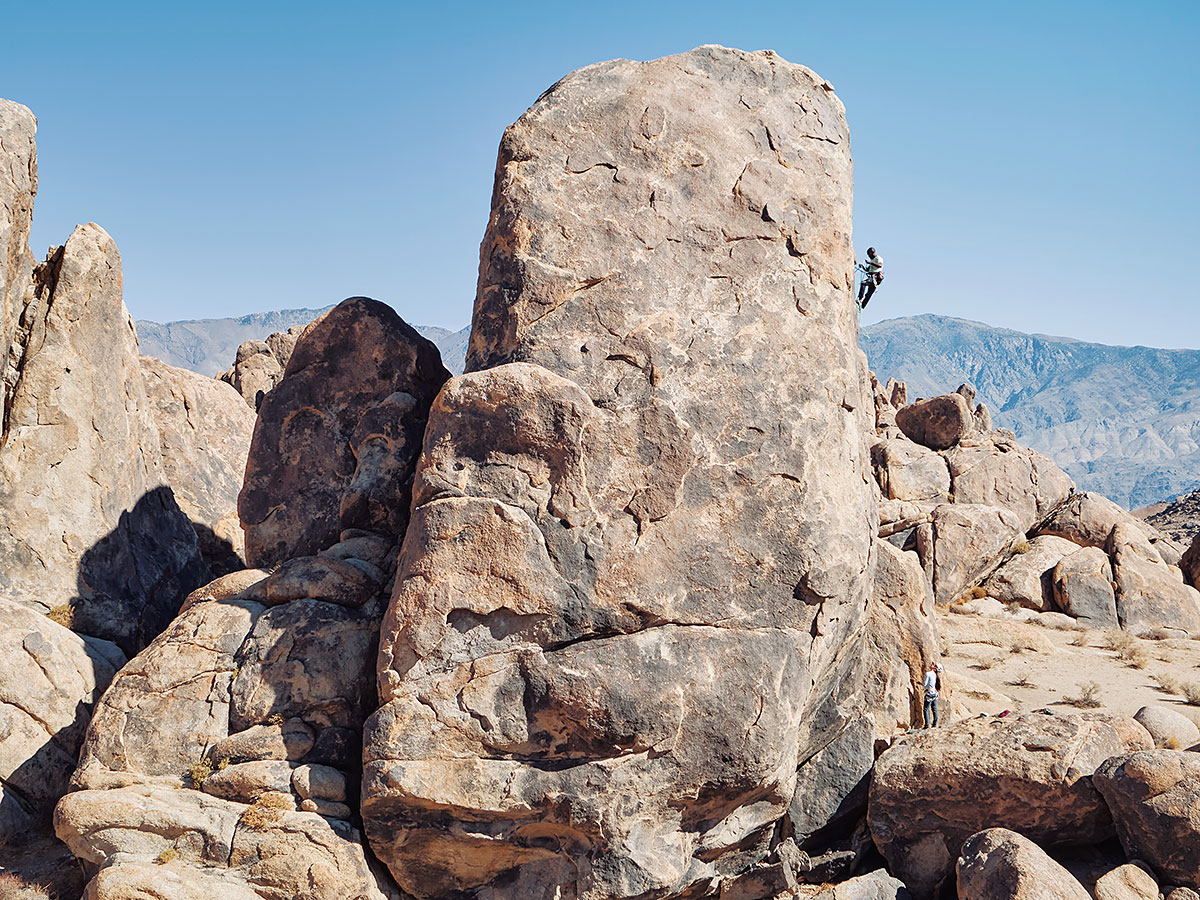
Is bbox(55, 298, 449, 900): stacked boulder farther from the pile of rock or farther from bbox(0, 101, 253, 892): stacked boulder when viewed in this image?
the pile of rock

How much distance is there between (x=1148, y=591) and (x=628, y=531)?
20.1 meters

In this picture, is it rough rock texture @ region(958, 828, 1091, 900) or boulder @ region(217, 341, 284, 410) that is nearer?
rough rock texture @ region(958, 828, 1091, 900)

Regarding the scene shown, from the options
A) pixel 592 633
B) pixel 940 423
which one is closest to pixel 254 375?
pixel 940 423

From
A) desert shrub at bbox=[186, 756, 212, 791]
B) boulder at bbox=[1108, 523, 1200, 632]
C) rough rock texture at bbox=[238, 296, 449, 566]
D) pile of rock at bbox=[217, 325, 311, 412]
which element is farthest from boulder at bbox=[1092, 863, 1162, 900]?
pile of rock at bbox=[217, 325, 311, 412]

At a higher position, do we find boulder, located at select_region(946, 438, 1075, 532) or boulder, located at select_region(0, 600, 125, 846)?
boulder, located at select_region(946, 438, 1075, 532)

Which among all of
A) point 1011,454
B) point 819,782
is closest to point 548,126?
point 819,782

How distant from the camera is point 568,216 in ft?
34.4

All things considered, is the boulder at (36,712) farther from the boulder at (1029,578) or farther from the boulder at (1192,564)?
the boulder at (1192,564)

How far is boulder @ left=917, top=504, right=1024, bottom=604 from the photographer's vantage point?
23438 millimetres

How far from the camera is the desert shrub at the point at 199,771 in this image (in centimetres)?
920

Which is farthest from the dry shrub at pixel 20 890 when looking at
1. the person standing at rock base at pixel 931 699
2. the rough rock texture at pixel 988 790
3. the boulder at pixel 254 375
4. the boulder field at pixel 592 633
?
the boulder at pixel 254 375

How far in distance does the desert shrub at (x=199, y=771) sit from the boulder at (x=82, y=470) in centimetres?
468

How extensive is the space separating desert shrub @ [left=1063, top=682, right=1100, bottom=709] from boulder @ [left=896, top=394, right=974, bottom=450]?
46.5ft

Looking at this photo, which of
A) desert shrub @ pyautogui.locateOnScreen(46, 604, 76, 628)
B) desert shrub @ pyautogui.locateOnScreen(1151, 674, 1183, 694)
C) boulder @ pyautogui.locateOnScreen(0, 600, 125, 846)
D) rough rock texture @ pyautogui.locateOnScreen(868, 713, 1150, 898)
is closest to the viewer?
rough rock texture @ pyautogui.locateOnScreen(868, 713, 1150, 898)
